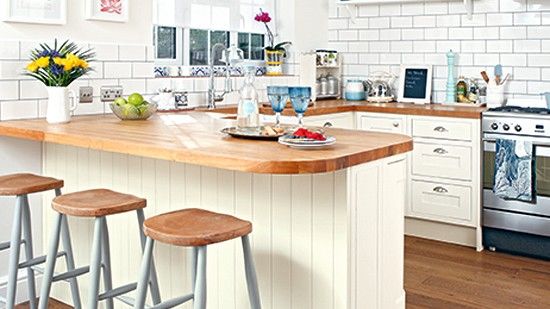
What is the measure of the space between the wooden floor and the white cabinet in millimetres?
873

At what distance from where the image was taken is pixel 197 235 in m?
2.01

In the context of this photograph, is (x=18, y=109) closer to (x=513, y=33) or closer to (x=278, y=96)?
(x=278, y=96)

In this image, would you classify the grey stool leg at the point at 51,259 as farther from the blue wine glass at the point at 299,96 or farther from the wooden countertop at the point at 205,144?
the blue wine glass at the point at 299,96

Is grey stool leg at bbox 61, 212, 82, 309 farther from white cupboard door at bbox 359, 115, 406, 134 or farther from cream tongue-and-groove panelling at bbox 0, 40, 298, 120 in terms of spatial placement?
white cupboard door at bbox 359, 115, 406, 134

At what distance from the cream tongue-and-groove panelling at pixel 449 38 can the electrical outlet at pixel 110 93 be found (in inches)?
97.3

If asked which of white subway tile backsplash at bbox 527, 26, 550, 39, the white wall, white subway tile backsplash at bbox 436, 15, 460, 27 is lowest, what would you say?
the white wall

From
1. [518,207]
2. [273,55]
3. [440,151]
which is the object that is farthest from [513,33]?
[273,55]

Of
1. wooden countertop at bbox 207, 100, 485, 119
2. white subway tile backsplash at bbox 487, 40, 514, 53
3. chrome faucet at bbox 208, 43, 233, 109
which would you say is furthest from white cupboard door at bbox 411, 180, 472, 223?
chrome faucet at bbox 208, 43, 233, 109

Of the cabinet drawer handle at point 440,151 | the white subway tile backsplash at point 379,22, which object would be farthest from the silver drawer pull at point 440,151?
the white subway tile backsplash at point 379,22

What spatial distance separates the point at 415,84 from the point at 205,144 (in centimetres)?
314

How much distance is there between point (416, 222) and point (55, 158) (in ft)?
8.58

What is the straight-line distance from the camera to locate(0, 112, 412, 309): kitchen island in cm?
220

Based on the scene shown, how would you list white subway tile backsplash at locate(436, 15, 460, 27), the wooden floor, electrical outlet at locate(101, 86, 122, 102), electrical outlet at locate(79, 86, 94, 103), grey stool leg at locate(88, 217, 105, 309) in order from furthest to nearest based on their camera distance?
white subway tile backsplash at locate(436, 15, 460, 27)
electrical outlet at locate(101, 86, 122, 102)
electrical outlet at locate(79, 86, 94, 103)
the wooden floor
grey stool leg at locate(88, 217, 105, 309)

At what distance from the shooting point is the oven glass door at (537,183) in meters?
3.91
